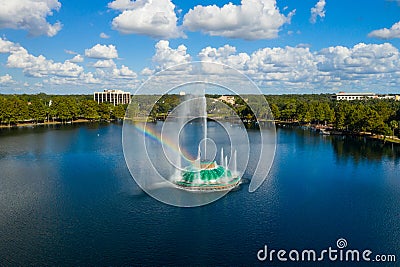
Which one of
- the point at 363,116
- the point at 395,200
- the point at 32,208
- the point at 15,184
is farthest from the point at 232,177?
the point at 363,116

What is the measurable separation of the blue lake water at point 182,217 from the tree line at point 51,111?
2950cm

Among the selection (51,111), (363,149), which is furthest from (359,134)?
(51,111)

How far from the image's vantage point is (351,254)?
12.8 meters

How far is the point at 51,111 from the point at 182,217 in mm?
49451

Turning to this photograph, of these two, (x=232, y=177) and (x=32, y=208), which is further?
(x=232, y=177)

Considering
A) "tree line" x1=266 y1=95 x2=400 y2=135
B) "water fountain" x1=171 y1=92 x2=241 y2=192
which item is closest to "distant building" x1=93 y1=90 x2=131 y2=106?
"tree line" x1=266 y1=95 x2=400 y2=135

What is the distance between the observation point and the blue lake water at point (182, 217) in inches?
500

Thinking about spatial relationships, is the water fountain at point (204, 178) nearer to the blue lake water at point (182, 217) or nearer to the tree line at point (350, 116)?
the blue lake water at point (182, 217)

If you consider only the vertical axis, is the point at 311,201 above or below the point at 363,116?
below

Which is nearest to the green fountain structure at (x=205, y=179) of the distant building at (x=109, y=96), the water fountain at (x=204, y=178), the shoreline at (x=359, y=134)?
the water fountain at (x=204, y=178)

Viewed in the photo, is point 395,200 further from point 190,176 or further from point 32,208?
point 32,208

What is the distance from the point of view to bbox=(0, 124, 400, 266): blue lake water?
12.7 meters

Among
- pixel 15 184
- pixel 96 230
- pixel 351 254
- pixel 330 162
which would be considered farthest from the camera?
pixel 330 162

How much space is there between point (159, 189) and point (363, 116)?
30559mm
